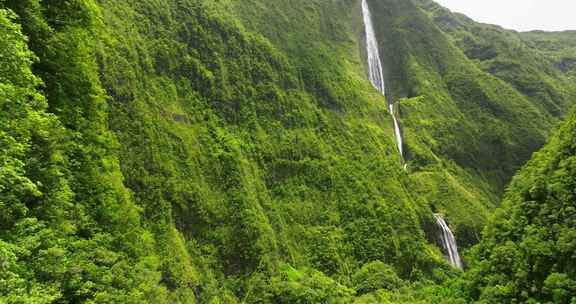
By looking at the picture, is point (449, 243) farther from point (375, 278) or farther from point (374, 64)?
point (374, 64)

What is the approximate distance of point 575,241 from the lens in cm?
2712

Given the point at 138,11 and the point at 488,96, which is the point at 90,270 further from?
the point at 488,96

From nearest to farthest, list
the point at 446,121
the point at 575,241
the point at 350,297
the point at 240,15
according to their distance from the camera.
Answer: the point at 575,241 → the point at 350,297 → the point at 240,15 → the point at 446,121

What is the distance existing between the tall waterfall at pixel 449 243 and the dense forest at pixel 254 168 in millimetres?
351

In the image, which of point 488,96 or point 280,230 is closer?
point 280,230

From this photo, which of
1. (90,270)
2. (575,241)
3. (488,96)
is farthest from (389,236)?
(488,96)

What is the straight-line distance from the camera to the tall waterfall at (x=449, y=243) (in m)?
54.3

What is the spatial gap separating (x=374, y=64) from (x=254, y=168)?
54.7 m

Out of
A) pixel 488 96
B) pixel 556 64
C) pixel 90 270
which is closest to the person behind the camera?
pixel 90 270

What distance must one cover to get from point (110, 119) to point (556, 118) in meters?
92.8

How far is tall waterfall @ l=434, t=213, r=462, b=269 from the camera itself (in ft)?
178

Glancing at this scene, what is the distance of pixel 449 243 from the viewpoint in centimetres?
5638

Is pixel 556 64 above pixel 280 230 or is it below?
above

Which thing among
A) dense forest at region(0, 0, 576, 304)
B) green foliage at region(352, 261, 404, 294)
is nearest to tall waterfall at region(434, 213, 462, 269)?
dense forest at region(0, 0, 576, 304)
